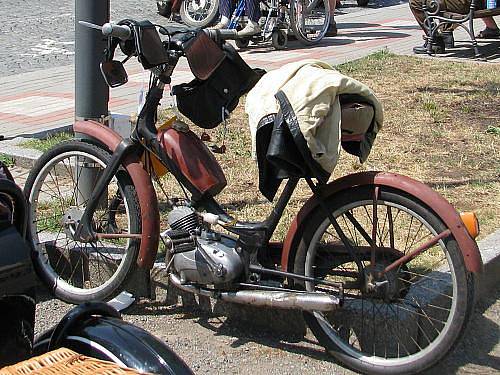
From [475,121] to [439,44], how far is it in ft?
13.3

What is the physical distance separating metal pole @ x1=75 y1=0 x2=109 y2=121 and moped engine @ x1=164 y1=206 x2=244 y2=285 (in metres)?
1.35

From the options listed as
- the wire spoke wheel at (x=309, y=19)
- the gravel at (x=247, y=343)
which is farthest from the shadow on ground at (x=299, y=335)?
the wire spoke wheel at (x=309, y=19)

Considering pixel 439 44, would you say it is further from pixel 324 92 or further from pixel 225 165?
pixel 324 92

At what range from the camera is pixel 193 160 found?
13.0ft

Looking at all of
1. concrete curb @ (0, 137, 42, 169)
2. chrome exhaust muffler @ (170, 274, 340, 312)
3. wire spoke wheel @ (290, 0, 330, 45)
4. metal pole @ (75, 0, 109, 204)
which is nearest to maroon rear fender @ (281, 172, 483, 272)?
chrome exhaust muffler @ (170, 274, 340, 312)

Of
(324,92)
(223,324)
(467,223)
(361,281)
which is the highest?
(324,92)

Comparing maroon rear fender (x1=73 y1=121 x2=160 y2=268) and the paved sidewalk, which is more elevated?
maroon rear fender (x1=73 y1=121 x2=160 y2=268)

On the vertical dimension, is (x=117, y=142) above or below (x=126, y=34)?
below

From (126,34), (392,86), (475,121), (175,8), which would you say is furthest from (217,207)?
(175,8)

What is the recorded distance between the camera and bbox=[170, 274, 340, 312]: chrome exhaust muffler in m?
3.70

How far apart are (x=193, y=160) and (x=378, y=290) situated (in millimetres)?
1007

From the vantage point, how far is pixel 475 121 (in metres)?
7.97

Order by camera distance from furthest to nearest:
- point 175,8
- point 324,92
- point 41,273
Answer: point 175,8 < point 41,273 < point 324,92

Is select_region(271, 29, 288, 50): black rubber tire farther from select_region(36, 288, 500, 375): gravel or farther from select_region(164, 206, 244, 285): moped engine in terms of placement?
select_region(164, 206, 244, 285): moped engine
